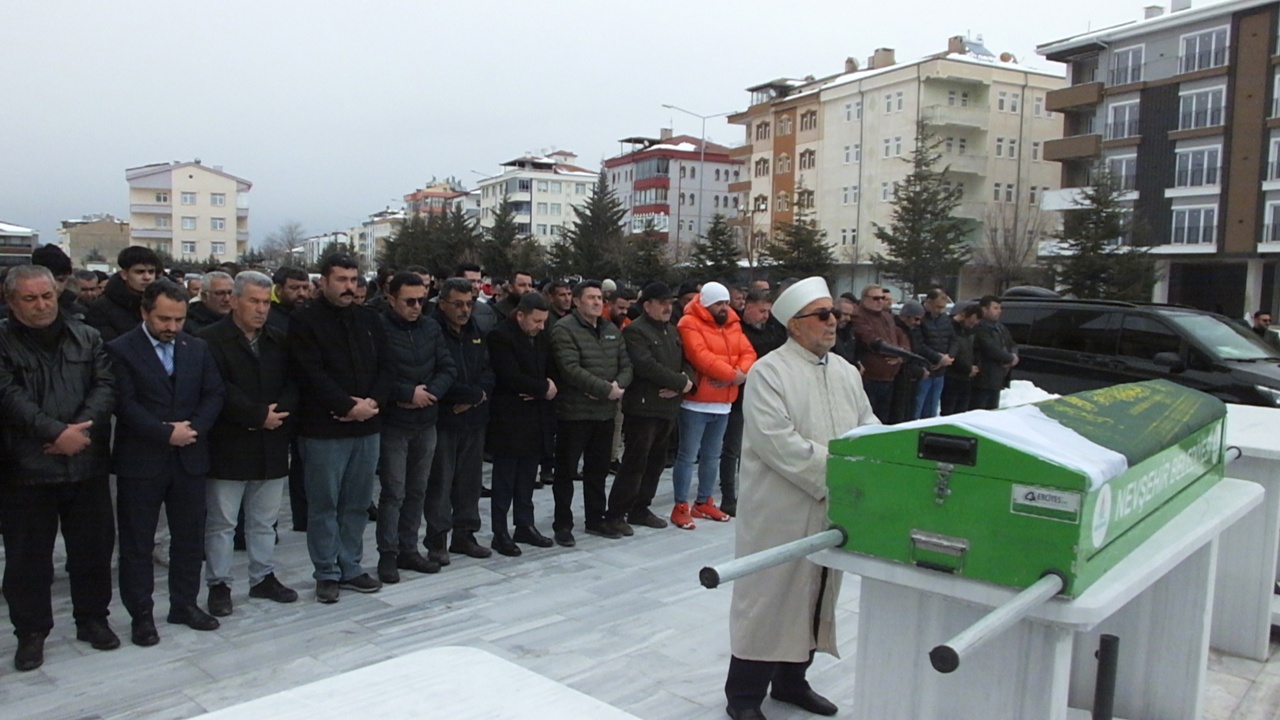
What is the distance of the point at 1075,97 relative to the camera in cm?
4278

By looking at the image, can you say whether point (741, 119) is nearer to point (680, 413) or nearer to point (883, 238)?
point (883, 238)

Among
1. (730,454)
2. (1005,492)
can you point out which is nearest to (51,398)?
(1005,492)

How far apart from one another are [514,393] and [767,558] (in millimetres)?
4646

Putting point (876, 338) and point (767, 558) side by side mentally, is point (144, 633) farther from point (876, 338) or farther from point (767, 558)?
point (876, 338)

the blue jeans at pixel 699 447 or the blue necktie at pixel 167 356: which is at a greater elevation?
the blue necktie at pixel 167 356

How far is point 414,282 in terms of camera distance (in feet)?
20.0

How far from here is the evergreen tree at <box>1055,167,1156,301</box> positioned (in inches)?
1241

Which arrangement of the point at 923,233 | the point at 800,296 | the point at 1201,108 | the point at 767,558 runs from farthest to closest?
the point at 923,233
the point at 1201,108
the point at 800,296
the point at 767,558

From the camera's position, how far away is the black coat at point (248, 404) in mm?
5426

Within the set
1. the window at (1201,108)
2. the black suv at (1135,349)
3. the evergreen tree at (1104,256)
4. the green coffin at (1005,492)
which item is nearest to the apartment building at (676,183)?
the window at (1201,108)

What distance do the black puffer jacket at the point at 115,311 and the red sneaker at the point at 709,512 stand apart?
4.57 m

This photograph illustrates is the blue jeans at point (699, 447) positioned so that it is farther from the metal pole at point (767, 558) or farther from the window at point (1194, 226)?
the window at point (1194, 226)

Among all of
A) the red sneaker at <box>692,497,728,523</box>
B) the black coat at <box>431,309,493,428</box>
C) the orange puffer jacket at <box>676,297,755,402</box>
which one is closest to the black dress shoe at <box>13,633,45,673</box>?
the black coat at <box>431,309,493,428</box>

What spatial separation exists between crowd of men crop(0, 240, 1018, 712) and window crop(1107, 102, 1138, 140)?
128ft
